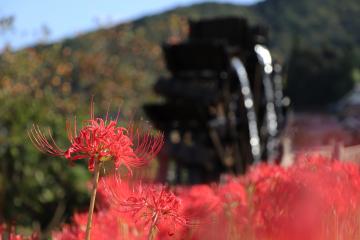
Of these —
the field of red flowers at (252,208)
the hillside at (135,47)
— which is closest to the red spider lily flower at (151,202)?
the field of red flowers at (252,208)

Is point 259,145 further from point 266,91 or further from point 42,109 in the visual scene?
point 42,109

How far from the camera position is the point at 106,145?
2.58 ft

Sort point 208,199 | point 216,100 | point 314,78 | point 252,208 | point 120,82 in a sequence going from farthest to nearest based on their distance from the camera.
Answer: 1. point 314,78
2. point 120,82
3. point 216,100
4. point 208,199
5. point 252,208

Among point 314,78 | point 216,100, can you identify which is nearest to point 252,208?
point 216,100

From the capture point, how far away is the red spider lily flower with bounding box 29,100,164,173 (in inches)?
30.5

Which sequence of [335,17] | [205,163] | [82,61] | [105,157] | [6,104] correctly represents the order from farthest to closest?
[335,17]
[82,61]
[205,163]
[6,104]
[105,157]

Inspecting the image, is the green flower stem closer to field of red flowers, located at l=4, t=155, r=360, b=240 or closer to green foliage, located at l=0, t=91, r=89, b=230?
field of red flowers, located at l=4, t=155, r=360, b=240

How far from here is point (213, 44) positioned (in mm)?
10586

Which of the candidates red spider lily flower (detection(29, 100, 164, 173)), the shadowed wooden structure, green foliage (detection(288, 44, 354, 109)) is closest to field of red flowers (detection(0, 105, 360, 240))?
red spider lily flower (detection(29, 100, 164, 173))

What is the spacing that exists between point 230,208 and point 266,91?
1103 centimetres

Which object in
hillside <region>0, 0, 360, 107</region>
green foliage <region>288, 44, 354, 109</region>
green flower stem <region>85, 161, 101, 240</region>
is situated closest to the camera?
green flower stem <region>85, 161, 101, 240</region>

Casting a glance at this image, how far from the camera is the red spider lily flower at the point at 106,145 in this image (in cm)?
77

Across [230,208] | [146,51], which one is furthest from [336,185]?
[146,51]

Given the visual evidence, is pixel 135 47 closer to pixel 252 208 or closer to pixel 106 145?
pixel 252 208
